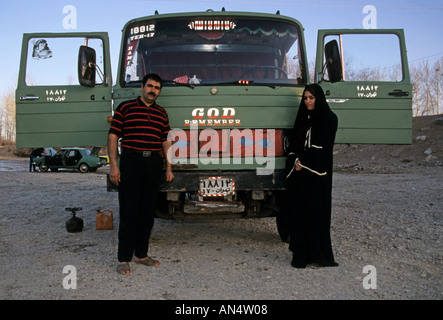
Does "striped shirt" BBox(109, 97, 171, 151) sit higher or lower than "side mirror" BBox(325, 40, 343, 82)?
lower

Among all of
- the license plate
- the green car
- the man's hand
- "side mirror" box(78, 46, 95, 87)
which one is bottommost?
the green car

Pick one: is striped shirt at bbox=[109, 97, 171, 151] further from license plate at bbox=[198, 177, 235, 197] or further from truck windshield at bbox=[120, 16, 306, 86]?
truck windshield at bbox=[120, 16, 306, 86]

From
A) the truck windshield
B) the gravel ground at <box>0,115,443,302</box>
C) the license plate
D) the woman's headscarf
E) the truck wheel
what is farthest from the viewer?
the truck wheel

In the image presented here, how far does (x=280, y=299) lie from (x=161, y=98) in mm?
2425

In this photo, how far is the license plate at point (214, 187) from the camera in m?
4.25

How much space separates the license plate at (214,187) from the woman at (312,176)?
26.9 inches

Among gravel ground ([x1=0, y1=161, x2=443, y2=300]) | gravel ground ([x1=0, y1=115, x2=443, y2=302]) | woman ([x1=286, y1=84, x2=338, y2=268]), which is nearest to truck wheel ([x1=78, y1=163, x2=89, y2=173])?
gravel ground ([x1=0, y1=115, x2=443, y2=302])

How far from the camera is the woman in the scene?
13.3 feet

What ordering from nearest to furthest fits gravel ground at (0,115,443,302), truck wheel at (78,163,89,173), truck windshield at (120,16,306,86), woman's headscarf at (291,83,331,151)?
gravel ground at (0,115,443,302)
woman's headscarf at (291,83,331,151)
truck windshield at (120,16,306,86)
truck wheel at (78,163,89,173)

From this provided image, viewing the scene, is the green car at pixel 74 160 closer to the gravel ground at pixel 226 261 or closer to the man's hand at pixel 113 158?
the gravel ground at pixel 226 261

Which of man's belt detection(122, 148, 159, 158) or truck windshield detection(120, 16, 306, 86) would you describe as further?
truck windshield detection(120, 16, 306, 86)

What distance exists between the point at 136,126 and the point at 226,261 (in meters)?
1.76

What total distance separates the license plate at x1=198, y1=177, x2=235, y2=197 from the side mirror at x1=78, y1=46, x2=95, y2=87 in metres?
1.75

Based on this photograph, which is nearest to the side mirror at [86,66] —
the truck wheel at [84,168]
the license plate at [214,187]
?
the license plate at [214,187]
